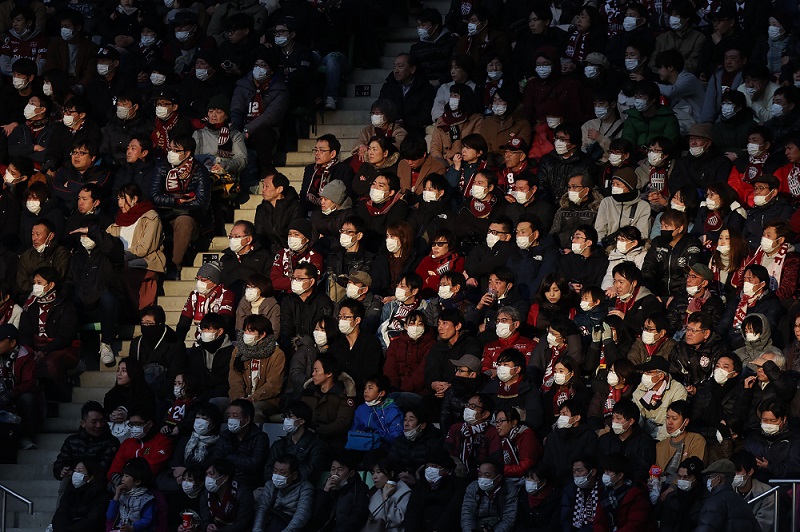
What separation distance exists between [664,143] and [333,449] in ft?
15.7

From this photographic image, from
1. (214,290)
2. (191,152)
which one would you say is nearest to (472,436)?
(214,290)

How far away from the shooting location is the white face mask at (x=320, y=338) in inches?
696

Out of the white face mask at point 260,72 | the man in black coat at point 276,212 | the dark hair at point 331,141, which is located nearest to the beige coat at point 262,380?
the man in black coat at point 276,212

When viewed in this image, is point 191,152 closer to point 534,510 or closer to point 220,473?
point 220,473

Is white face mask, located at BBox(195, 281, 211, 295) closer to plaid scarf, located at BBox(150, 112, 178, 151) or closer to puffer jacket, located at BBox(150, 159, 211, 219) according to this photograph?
puffer jacket, located at BBox(150, 159, 211, 219)

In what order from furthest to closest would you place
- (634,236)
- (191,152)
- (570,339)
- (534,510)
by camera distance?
(191,152), (634,236), (570,339), (534,510)

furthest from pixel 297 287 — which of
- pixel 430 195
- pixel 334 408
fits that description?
pixel 430 195

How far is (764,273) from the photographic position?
55.2 feet

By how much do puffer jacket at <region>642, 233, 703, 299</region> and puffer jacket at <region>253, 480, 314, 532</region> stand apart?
3.94 m

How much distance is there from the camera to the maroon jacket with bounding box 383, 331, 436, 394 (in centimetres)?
1739

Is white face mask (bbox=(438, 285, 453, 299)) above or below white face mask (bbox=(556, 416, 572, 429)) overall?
below

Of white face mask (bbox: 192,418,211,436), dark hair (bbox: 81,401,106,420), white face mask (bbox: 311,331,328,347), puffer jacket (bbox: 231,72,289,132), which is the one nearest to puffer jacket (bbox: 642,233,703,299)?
white face mask (bbox: 311,331,328,347)

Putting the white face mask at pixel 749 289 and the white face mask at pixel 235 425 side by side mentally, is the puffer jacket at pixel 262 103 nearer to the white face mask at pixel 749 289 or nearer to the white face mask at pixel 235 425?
the white face mask at pixel 235 425

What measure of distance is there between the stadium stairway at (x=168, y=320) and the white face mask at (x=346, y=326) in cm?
112
